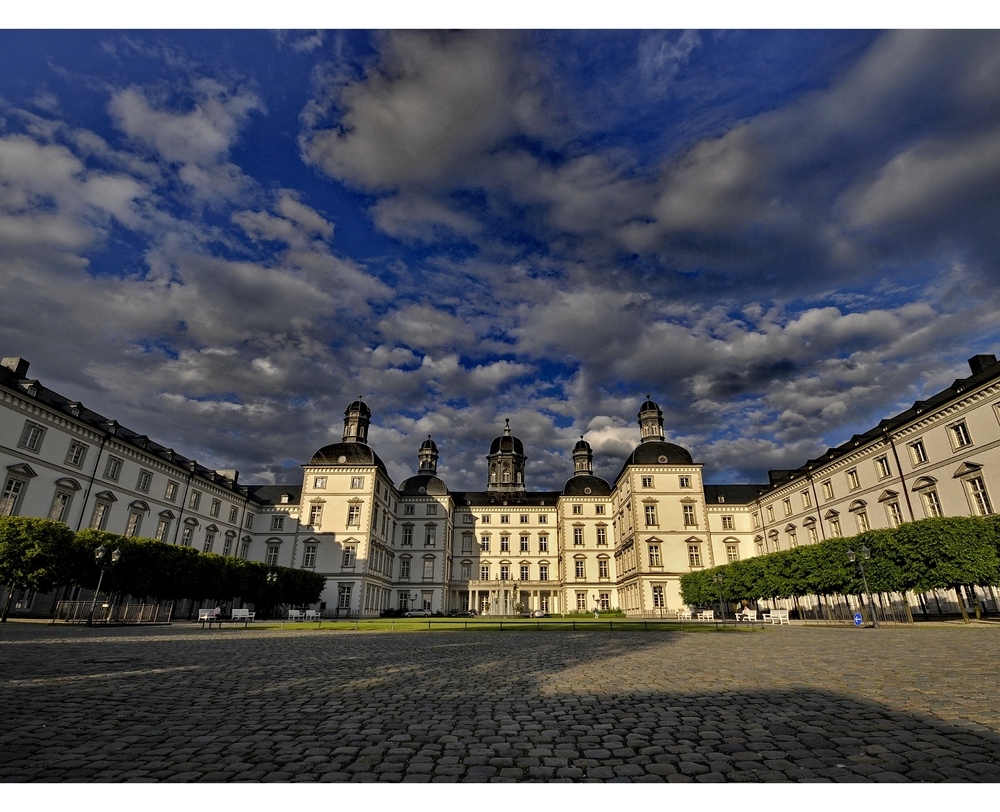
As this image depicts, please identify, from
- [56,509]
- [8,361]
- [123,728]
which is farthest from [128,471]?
[123,728]

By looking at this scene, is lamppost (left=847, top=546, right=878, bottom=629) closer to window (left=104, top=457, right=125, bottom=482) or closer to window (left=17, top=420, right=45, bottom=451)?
window (left=17, top=420, right=45, bottom=451)

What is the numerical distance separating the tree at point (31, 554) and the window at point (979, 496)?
55.7m

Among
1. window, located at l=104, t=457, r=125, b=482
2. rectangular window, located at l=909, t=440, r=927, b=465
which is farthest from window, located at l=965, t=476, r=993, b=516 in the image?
window, located at l=104, t=457, r=125, b=482

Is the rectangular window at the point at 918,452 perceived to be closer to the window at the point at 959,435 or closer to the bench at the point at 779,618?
the window at the point at 959,435

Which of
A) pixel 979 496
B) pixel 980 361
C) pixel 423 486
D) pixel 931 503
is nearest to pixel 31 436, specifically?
pixel 423 486

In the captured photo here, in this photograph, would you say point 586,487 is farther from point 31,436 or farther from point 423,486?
point 31,436

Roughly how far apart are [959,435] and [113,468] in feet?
213

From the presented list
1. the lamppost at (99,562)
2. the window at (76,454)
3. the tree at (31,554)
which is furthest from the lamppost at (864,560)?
the window at (76,454)

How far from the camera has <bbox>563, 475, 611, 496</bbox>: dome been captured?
80.7m

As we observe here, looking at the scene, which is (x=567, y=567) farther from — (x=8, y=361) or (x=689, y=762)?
(x=689, y=762)

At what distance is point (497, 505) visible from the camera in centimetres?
8288

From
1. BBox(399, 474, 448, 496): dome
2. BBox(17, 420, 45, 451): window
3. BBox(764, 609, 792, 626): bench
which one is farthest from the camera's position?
BBox(399, 474, 448, 496): dome

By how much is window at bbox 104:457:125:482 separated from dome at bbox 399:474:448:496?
39165 millimetres

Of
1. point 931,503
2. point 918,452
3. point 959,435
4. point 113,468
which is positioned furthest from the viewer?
point 113,468
